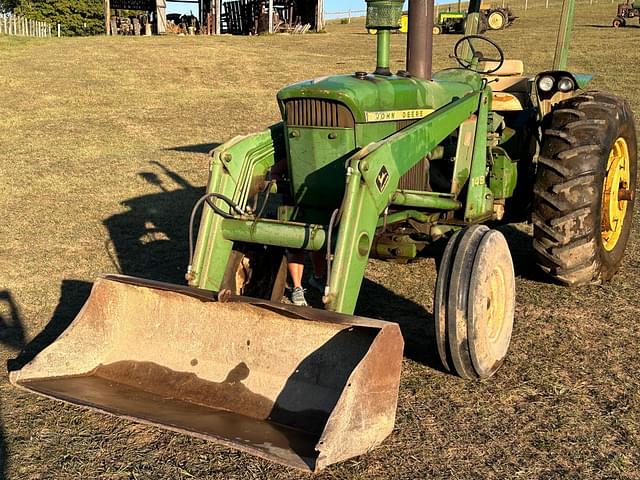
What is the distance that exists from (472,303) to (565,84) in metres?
2.74

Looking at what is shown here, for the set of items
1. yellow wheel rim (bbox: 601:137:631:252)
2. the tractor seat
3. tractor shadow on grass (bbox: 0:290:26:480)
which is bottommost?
tractor shadow on grass (bbox: 0:290:26:480)

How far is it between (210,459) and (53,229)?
191 inches

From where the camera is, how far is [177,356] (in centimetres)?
409

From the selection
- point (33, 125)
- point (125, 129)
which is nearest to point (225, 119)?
point (125, 129)

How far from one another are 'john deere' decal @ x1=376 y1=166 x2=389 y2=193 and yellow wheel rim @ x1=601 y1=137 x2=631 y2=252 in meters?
2.58

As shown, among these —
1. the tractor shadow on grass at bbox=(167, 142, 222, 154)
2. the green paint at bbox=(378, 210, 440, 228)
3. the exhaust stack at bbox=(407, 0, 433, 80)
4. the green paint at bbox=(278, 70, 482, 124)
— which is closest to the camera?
the green paint at bbox=(278, 70, 482, 124)

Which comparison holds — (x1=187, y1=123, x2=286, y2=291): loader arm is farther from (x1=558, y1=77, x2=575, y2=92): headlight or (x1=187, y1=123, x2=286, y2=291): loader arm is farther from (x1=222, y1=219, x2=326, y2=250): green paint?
(x1=558, y1=77, x2=575, y2=92): headlight

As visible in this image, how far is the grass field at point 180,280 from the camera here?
3.53m

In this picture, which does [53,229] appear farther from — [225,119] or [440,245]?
[225,119]

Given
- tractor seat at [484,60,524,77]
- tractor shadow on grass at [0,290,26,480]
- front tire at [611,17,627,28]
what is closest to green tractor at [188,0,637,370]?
tractor seat at [484,60,524,77]

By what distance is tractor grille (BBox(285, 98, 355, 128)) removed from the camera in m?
4.24

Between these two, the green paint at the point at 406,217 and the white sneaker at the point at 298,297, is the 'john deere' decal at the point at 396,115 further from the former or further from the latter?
the white sneaker at the point at 298,297

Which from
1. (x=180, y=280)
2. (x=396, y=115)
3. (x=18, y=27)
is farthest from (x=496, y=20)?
(x=18, y=27)

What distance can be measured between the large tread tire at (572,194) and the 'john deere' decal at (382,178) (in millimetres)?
1704
